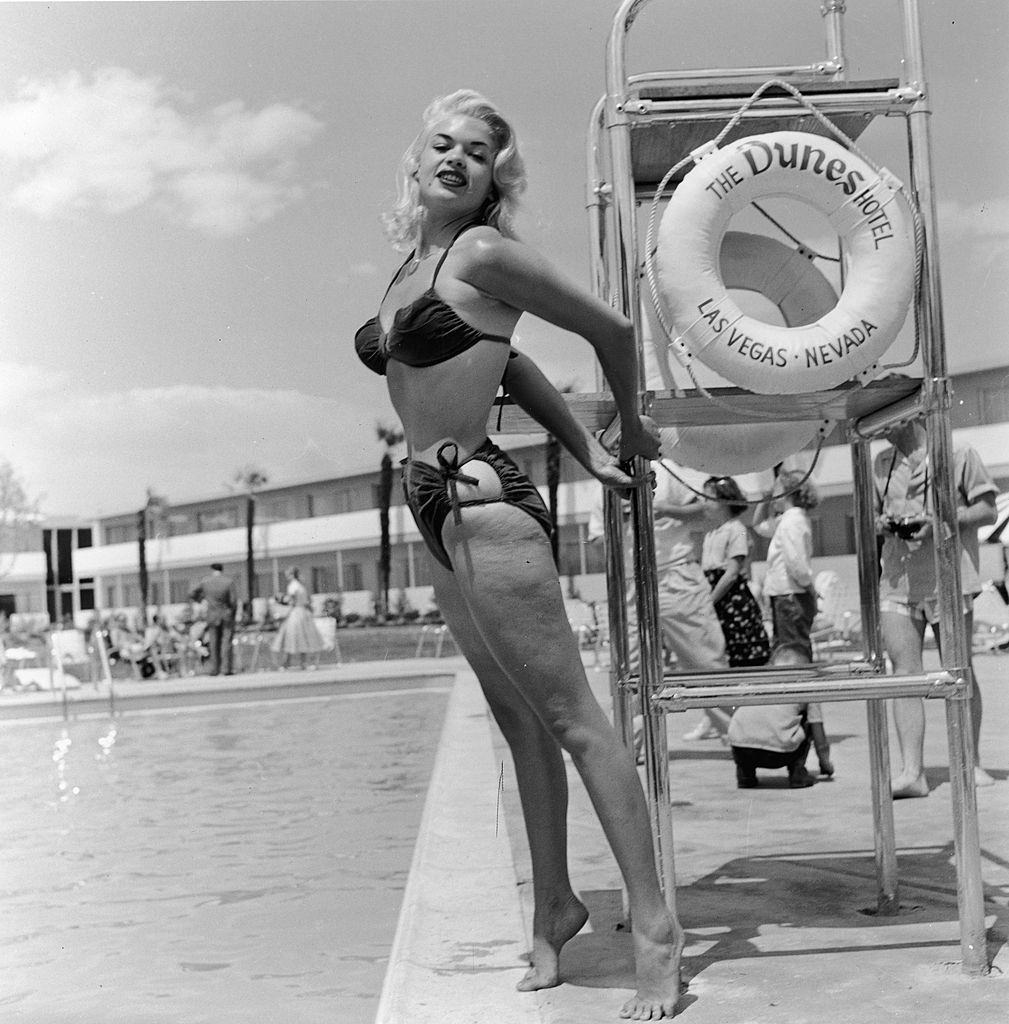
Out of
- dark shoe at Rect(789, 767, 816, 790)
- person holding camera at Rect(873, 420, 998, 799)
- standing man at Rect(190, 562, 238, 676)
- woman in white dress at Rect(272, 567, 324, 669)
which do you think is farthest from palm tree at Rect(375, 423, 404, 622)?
person holding camera at Rect(873, 420, 998, 799)

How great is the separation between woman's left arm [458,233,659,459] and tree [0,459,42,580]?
2072 inches

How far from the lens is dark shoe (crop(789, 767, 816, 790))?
5477mm

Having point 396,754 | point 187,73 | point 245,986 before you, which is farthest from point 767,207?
point 396,754

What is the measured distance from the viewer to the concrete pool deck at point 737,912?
249 centimetres

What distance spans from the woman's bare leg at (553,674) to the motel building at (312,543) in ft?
97.1

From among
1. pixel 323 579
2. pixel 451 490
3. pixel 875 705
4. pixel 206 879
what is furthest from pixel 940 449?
pixel 323 579

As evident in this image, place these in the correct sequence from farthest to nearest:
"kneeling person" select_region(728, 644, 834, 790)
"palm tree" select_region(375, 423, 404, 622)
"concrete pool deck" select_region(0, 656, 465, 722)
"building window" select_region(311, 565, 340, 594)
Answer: "building window" select_region(311, 565, 340, 594) → "palm tree" select_region(375, 423, 404, 622) → "concrete pool deck" select_region(0, 656, 465, 722) → "kneeling person" select_region(728, 644, 834, 790)

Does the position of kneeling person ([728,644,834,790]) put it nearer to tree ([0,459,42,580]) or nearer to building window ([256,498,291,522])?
tree ([0,459,42,580])

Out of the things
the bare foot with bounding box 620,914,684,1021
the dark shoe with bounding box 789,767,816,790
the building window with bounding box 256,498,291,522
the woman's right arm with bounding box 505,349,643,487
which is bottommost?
the dark shoe with bounding box 789,767,816,790

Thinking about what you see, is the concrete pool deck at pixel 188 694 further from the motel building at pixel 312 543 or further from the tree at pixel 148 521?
the tree at pixel 148 521

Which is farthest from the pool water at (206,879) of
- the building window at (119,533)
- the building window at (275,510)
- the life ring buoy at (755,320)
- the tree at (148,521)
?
the building window at (119,533)

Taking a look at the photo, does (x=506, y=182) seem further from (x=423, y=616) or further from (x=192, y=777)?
(x=423, y=616)

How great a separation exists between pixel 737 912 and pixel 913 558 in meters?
2.28

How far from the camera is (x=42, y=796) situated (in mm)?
6941
